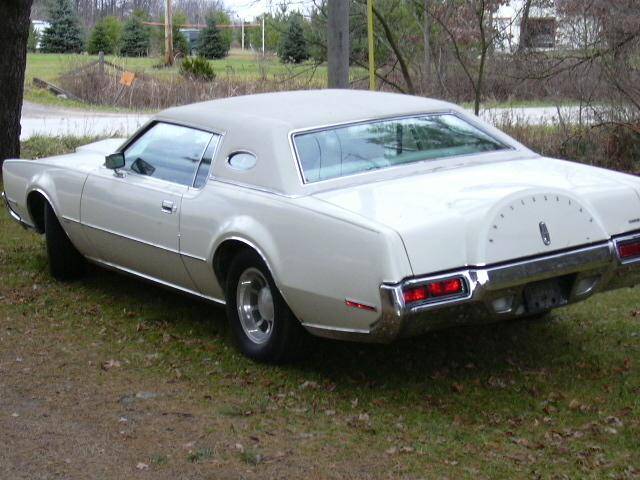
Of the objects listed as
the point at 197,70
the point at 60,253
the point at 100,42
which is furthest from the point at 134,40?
the point at 60,253

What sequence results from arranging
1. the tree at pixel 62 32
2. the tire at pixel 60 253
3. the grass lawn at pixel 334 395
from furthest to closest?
the tree at pixel 62 32
the tire at pixel 60 253
the grass lawn at pixel 334 395

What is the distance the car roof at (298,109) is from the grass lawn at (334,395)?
1340 millimetres

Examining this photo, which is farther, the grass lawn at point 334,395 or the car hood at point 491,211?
the car hood at point 491,211

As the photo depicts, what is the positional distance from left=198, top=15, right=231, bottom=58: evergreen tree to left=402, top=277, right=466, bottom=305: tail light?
44804 mm

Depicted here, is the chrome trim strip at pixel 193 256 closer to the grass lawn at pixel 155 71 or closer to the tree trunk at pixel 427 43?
the tree trunk at pixel 427 43

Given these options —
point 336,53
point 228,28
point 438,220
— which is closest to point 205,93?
point 336,53

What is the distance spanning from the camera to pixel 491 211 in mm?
5582

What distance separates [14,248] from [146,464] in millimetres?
5247

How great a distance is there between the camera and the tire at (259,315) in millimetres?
6250

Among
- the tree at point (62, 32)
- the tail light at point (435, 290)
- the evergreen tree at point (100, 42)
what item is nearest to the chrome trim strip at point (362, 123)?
the tail light at point (435, 290)

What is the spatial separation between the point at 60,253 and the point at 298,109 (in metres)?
2.57

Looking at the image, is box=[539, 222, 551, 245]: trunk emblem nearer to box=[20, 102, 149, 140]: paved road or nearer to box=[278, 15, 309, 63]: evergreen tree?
box=[278, 15, 309, 63]: evergreen tree

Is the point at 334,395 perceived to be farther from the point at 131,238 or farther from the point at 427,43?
the point at 427,43

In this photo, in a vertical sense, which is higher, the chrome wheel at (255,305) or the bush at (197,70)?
the bush at (197,70)
